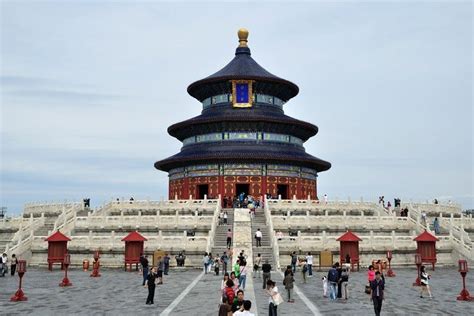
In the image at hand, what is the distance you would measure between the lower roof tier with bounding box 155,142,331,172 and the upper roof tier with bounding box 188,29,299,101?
7853 millimetres

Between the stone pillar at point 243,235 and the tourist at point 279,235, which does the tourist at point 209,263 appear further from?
the tourist at point 279,235

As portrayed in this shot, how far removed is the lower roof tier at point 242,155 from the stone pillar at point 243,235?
53.5 ft

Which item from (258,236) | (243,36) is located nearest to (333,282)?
(258,236)

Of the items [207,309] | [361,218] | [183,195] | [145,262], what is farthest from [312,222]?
[183,195]

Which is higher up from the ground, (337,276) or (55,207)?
(55,207)

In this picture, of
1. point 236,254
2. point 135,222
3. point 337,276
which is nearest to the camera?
point 337,276

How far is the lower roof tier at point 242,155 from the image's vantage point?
5475cm

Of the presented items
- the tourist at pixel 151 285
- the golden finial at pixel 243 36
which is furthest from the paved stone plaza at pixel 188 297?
the golden finial at pixel 243 36

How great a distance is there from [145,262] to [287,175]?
3441 cm

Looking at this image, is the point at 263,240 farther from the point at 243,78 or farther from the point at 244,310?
the point at 243,78

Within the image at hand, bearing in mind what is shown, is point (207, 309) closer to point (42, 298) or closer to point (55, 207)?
point (42, 298)

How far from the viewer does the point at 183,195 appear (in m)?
58.4

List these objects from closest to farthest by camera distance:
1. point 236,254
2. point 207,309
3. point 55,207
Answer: point 207,309
point 236,254
point 55,207

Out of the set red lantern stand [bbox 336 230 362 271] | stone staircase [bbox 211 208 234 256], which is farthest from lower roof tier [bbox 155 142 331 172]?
red lantern stand [bbox 336 230 362 271]
